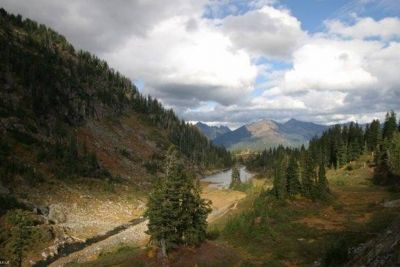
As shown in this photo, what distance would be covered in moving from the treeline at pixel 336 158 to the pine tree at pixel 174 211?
39.2 metres

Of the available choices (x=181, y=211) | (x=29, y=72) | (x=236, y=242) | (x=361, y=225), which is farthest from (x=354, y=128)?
(x=29, y=72)

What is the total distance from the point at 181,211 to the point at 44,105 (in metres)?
119

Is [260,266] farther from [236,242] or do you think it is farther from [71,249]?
[71,249]

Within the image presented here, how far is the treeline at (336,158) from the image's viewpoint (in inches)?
3580

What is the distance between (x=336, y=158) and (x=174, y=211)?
12226cm

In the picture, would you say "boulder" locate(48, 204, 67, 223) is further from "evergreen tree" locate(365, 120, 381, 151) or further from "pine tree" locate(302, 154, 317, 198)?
"evergreen tree" locate(365, 120, 381, 151)

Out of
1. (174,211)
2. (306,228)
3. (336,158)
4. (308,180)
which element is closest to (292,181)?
(308,180)

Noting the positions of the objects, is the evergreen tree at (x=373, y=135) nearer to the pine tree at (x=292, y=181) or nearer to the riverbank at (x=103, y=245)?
the pine tree at (x=292, y=181)

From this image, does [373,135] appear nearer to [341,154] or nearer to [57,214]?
[341,154]

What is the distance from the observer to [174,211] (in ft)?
170

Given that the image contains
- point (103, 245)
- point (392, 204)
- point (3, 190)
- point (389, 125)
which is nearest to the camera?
point (103, 245)

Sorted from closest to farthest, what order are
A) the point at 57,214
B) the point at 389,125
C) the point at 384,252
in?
the point at 384,252
the point at 57,214
the point at 389,125

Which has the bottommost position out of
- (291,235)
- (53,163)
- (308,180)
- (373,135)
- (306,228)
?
(291,235)

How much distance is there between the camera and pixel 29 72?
15725 centimetres
